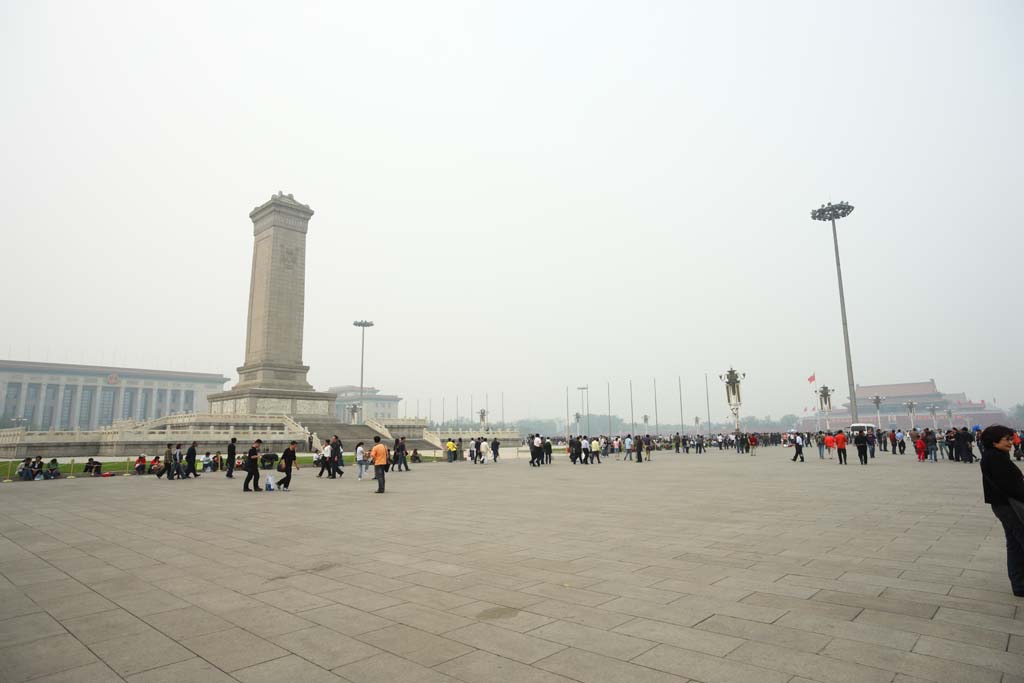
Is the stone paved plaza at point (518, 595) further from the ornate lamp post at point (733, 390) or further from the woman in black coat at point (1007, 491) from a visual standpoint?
the ornate lamp post at point (733, 390)

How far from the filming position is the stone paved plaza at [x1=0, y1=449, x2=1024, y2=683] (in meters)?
4.07

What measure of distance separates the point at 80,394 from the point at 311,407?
4289 inches

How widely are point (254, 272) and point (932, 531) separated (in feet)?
189

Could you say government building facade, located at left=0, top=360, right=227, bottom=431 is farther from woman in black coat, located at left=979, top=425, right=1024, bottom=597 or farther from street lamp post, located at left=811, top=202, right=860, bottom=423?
woman in black coat, located at left=979, top=425, right=1024, bottom=597

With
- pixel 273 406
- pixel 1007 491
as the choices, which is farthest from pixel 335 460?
pixel 273 406

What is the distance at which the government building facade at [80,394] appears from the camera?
120075 millimetres

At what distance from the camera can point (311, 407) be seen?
51688mm

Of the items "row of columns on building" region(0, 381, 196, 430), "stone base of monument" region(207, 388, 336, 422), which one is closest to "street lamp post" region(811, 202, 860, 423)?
"stone base of monument" region(207, 388, 336, 422)

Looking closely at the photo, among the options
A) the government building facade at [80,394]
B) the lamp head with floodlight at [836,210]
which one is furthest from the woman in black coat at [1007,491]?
the government building facade at [80,394]

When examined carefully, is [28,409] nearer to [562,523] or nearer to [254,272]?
[254,272]

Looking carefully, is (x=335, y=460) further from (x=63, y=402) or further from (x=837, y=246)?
(x=63, y=402)

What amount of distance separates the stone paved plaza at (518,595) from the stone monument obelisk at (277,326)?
39.9 m

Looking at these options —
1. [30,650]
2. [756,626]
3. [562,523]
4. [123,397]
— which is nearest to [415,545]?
[562,523]

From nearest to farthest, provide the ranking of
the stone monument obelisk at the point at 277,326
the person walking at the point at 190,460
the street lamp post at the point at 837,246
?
the person walking at the point at 190,460 < the street lamp post at the point at 837,246 < the stone monument obelisk at the point at 277,326
